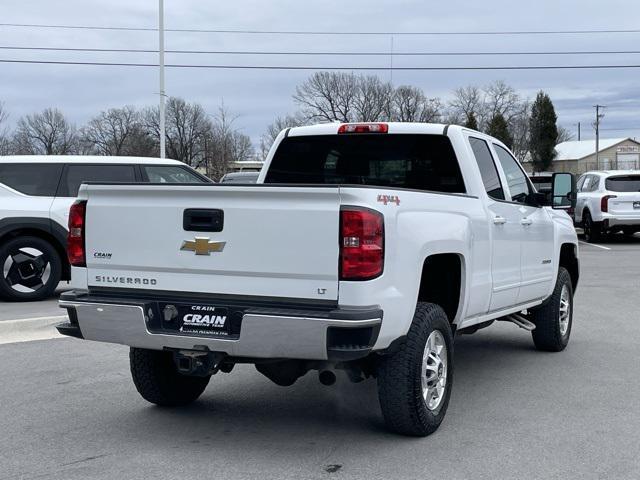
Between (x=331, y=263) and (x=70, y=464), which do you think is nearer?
(x=331, y=263)

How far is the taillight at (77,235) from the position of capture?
509 centimetres

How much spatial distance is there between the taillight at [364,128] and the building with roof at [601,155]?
100 m

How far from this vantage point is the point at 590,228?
21625mm

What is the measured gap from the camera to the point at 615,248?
20109 millimetres

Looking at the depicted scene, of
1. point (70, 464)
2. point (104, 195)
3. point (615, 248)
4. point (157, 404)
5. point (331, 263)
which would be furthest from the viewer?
point (615, 248)

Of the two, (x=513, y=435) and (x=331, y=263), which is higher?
(x=331, y=263)

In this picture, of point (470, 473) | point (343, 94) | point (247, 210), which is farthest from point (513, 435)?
point (343, 94)

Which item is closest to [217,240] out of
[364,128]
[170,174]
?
[364,128]

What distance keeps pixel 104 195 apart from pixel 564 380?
3.97 metres

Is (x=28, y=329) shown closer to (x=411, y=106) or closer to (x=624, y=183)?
(x=624, y=183)

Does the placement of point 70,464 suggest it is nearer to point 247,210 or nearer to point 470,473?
point 247,210

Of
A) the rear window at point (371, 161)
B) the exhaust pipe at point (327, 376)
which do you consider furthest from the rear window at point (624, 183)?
the exhaust pipe at point (327, 376)

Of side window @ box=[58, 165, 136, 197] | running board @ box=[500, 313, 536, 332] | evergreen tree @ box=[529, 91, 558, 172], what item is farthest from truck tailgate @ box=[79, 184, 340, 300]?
evergreen tree @ box=[529, 91, 558, 172]

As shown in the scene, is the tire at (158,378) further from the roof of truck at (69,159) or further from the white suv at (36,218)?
the roof of truck at (69,159)
